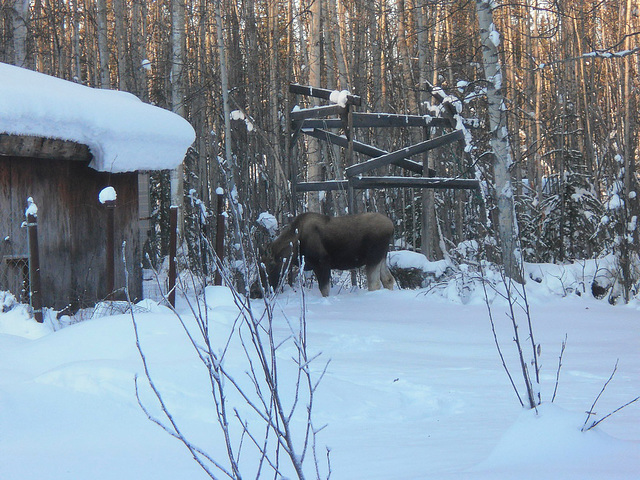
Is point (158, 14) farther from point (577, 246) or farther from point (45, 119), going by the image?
point (45, 119)

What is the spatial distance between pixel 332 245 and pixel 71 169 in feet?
12.4

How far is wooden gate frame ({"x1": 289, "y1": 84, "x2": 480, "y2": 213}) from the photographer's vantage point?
10.5 m

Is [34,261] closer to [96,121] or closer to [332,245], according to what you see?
Answer: [96,121]

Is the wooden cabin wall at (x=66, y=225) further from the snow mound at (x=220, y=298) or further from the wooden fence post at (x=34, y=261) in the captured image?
the snow mound at (x=220, y=298)

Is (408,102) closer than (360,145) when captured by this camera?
No

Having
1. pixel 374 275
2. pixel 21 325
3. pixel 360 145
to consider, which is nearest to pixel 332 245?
pixel 374 275

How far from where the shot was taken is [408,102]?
19203 millimetres

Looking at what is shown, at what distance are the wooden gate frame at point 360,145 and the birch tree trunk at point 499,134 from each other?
0.90m

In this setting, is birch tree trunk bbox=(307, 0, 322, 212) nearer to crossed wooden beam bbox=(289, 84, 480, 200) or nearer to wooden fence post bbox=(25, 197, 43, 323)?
crossed wooden beam bbox=(289, 84, 480, 200)

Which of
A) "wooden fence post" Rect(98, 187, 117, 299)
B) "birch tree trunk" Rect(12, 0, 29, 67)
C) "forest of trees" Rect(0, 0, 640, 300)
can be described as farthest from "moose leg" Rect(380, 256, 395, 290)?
"birch tree trunk" Rect(12, 0, 29, 67)

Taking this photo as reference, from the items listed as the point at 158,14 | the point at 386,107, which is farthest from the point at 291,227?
the point at 158,14

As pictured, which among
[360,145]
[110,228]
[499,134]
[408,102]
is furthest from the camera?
[408,102]

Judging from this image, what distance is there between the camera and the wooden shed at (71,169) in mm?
7301

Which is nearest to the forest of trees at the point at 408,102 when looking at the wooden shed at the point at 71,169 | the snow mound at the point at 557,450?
the wooden shed at the point at 71,169
